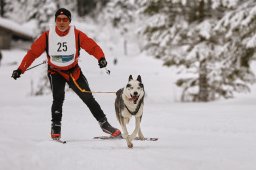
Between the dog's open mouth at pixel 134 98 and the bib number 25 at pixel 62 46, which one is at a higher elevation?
the bib number 25 at pixel 62 46

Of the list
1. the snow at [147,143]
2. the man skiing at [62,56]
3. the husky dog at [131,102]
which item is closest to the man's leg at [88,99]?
the man skiing at [62,56]

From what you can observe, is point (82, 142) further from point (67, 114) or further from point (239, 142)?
point (67, 114)

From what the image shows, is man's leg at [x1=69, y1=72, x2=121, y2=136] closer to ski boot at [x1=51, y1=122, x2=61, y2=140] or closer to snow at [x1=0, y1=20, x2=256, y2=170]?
snow at [x1=0, y1=20, x2=256, y2=170]

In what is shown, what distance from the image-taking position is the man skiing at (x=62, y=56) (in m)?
6.78

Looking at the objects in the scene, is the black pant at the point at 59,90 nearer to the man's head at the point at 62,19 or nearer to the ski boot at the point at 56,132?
the ski boot at the point at 56,132

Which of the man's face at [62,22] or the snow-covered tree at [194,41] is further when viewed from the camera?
the snow-covered tree at [194,41]

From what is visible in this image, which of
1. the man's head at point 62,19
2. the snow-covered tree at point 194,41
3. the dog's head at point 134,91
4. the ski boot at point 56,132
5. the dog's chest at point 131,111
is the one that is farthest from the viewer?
the snow-covered tree at point 194,41

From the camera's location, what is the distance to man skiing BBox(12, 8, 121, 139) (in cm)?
678

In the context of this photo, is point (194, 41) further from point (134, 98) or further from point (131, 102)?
point (134, 98)

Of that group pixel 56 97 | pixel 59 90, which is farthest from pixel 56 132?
pixel 59 90

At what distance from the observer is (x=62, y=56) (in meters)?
6.85

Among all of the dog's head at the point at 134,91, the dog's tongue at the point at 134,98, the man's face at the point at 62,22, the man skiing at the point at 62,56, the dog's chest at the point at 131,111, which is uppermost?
the man's face at the point at 62,22

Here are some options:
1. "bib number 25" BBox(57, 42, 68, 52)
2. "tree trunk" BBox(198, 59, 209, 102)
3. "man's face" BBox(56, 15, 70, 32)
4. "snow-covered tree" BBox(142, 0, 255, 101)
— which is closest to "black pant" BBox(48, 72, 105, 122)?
"bib number 25" BBox(57, 42, 68, 52)

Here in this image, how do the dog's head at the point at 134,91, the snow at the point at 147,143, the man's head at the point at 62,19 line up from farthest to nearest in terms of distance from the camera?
the man's head at the point at 62,19 < the dog's head at the point at 134,91 < the snow at the point at 147,143
